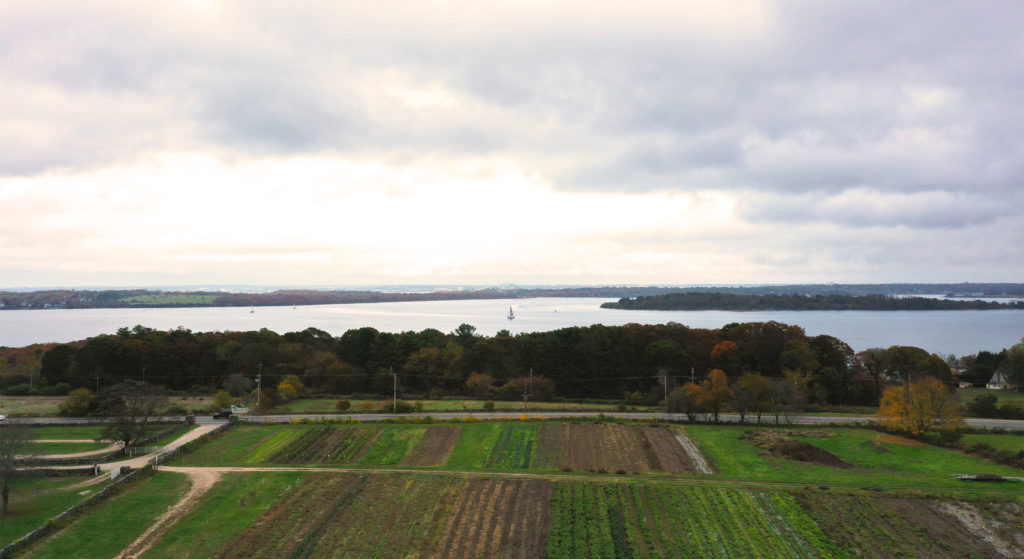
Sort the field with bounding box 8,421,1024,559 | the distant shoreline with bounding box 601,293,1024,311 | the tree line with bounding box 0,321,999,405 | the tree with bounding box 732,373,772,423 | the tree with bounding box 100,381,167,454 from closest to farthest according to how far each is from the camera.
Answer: the field with bounding box 8,421,1024,559, the tree with bounding box 100,381,167,454, the tree with bounding box 732,373,772,423, the tree line with bounding box 0,321,999,405, the distant shoreline with bounding box 601,293,1024,311

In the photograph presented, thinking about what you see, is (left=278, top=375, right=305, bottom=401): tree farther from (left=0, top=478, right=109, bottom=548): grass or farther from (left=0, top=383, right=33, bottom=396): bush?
(left=0, top=383, right=33, bottom=396): bush

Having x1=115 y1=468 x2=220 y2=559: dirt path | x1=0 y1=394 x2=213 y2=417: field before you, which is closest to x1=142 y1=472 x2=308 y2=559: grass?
x1=115 y1=468 x2=220 y2=559: dirt path

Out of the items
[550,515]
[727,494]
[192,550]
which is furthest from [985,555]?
[192,550]

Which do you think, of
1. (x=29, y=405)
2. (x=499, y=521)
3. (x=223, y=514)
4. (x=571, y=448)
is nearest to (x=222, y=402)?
(x=29, y=405)

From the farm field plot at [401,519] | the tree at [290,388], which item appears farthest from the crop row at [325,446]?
the tree at [290,388]

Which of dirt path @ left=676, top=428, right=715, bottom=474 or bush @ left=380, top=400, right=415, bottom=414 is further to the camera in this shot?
bush @ left=380, top=400, right=415, bottom=414

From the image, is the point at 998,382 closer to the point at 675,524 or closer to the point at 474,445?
the point at 675,524

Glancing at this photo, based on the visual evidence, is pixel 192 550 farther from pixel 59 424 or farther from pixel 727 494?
pixel 59 424
